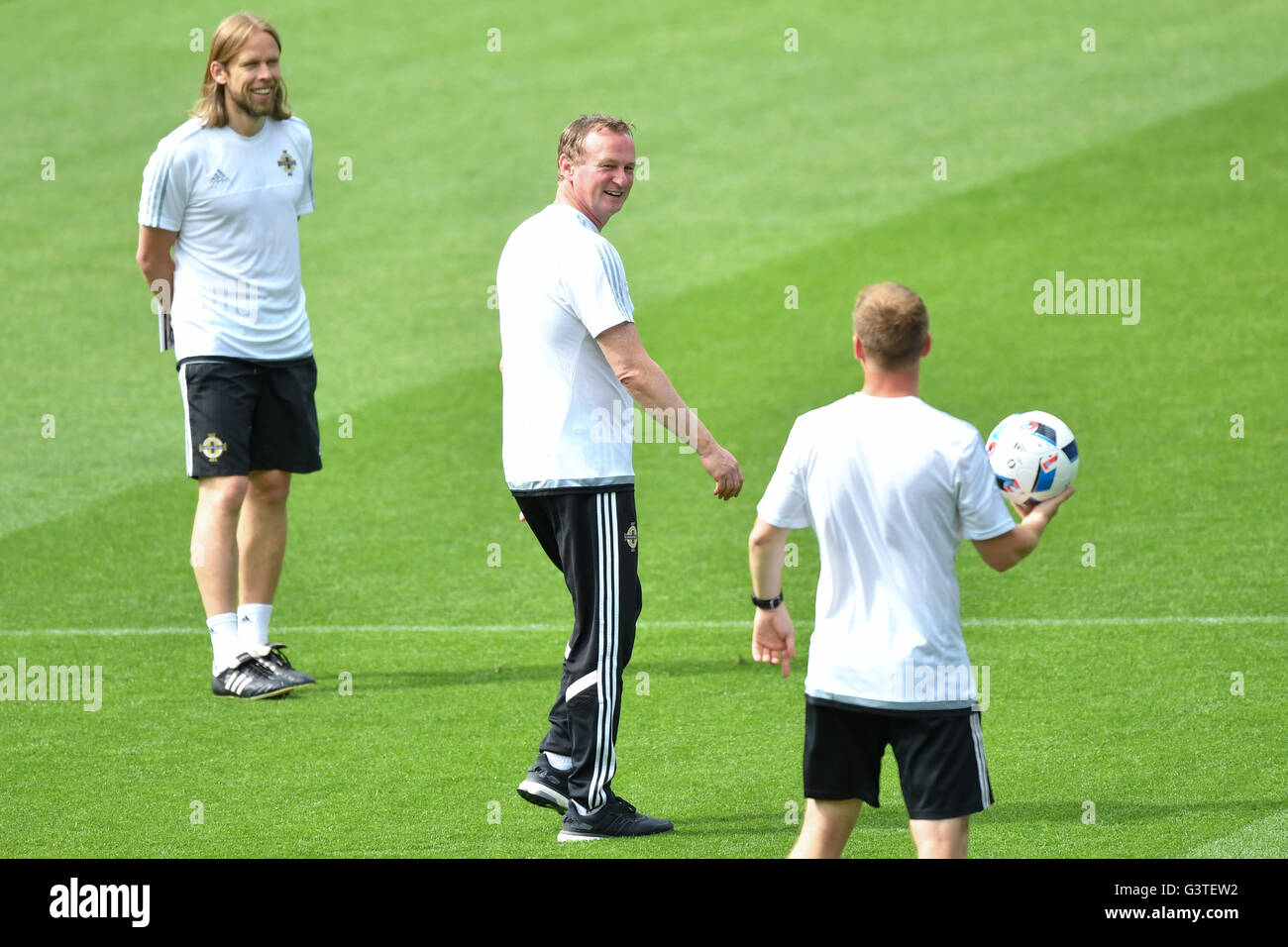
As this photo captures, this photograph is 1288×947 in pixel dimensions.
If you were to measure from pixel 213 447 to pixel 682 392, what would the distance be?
5754 millimetres

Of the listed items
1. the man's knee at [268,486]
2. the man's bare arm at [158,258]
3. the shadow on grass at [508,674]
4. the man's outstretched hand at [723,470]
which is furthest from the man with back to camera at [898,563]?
the man's bare arm at [158,258]

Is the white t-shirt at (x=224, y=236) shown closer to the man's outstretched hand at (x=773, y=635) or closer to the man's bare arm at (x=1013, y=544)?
the man's outstretched hand at (x=773, y=635)

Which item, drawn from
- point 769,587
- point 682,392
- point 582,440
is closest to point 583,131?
point 582,440

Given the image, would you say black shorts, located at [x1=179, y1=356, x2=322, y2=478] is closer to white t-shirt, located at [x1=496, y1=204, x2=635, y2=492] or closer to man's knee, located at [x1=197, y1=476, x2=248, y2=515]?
man's knee, located at [x1=197, y1=476, x2=248, y2=515]

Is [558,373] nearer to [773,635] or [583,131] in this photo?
[583,131]

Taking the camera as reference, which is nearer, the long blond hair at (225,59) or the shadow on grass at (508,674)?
the long blond hair at (225,59)

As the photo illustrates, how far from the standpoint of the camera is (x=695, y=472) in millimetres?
11242

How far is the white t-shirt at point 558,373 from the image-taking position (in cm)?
559

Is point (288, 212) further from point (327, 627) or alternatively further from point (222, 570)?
point (327, 627)

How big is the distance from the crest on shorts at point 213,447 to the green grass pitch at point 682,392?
1019 millimetres

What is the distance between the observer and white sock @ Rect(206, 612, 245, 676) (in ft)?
24.6

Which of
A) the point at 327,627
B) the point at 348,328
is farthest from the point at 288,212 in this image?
the point at 348,328

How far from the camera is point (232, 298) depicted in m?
7.49
